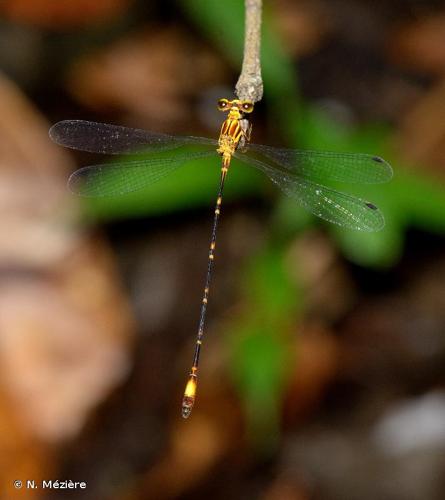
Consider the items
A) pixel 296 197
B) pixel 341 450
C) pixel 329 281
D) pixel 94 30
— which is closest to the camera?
pixel 296 197

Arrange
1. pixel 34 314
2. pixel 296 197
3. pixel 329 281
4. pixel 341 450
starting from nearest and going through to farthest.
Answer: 1. pixel 296 197
2. pixel 34 314
3. pixel 341 450
4. pixel 329 281

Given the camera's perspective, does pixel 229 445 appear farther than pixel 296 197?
Result: Yes

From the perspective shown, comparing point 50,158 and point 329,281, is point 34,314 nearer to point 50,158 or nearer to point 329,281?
point 50,158

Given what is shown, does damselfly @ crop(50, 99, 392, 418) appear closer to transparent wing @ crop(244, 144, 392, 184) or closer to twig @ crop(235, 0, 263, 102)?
transparent wing @ crop(244, 144, 392, 184)

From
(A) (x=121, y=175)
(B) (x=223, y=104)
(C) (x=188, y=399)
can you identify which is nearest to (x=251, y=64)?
(B) (x=223, y=104)

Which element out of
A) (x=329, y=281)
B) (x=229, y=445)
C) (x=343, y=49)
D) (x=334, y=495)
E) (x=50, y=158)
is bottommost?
(x=334, y=495)

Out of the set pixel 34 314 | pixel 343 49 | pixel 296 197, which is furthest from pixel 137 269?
pixel 343 49

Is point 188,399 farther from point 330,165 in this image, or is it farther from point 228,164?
point 330,165

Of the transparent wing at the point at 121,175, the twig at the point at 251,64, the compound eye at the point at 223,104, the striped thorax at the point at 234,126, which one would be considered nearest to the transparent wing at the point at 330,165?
the striped thorax at the point at 234,126
